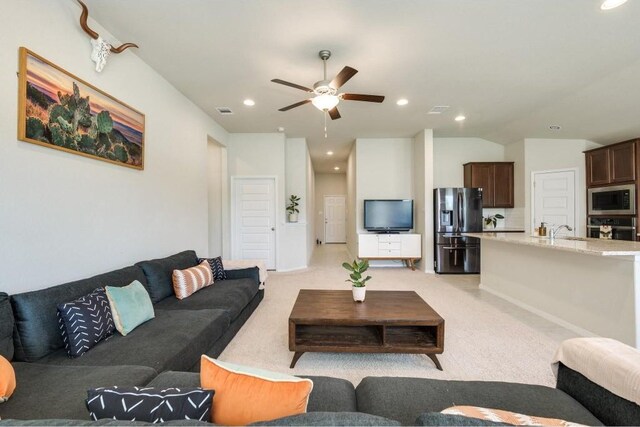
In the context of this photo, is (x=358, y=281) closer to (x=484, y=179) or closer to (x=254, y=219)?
(x=254, y=219)

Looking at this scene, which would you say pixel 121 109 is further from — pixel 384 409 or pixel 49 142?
pixel 384 409

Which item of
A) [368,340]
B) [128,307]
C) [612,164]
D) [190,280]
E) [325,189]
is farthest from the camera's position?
[325,189]

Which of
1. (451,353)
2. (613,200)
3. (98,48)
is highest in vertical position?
(98,48)

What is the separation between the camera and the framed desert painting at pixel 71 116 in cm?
172

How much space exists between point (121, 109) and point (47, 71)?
658mm

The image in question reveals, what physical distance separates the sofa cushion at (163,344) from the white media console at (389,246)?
149 inches

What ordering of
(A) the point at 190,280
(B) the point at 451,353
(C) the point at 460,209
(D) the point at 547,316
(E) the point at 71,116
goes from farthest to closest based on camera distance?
(C) the point at 460,209
(D) the point at 547,316
(A) the point at 190,280
(B) the point at 451,353
(E) the point at 71,116

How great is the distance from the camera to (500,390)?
1.14 m

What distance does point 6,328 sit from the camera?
1.34 metres

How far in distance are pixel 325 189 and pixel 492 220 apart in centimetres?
602

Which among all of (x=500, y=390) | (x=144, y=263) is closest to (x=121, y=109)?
(x=144, y=263)

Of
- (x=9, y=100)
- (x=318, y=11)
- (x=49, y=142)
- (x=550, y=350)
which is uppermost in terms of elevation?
(x=318, y=11)

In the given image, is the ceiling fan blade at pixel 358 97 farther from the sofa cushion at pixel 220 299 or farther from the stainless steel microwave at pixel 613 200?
the stainless steel microwave at pixel 613 200

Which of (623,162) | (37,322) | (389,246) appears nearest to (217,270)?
(37,322)
